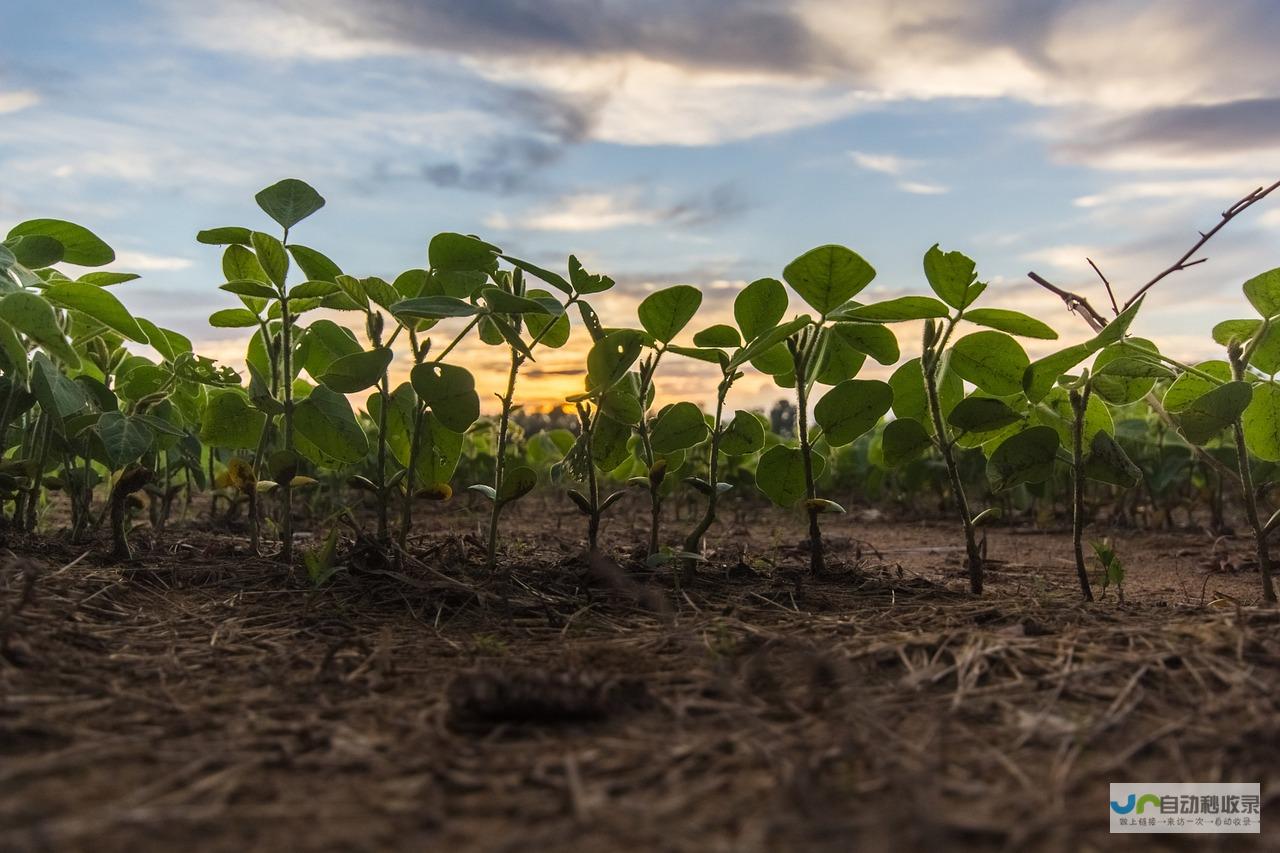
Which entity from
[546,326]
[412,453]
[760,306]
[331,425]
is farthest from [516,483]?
[760,306]

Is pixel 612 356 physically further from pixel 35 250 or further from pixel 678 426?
pixel 35 250

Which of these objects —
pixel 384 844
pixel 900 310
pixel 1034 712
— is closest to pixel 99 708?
pixel 384 844

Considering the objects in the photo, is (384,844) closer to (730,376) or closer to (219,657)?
(219,657)

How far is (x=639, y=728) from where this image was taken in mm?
1618

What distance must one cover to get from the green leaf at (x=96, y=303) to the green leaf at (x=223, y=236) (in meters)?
0.29

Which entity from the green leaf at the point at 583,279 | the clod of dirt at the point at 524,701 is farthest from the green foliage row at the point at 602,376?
the clod of dirt at the point at 524,701

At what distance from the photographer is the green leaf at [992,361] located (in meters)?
2.81

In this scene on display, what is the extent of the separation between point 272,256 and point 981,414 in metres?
2.05

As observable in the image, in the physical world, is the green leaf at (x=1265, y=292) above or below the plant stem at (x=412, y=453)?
above

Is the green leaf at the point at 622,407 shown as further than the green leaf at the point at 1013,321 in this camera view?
Yes

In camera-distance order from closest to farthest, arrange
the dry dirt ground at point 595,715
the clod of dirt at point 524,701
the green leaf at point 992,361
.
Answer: the dry dirt ground at point 595,715
the clod of dirt at point 524,701
the green leaf at point 992,361

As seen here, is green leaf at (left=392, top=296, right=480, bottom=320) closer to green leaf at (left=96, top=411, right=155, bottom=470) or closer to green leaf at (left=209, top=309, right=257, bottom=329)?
green leaf at (left=209, top=309, right=257, bottom=329)

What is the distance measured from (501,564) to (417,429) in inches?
22.3
